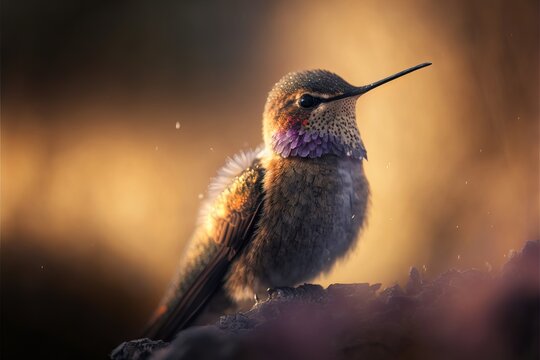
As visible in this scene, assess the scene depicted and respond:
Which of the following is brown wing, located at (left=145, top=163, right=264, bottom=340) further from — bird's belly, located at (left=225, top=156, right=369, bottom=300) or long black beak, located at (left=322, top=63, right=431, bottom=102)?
long black beak, located at (left=322, top=63, right=431, bottom=102)

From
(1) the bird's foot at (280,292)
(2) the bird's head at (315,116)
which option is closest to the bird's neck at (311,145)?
(2) the bird's head at (315,116)

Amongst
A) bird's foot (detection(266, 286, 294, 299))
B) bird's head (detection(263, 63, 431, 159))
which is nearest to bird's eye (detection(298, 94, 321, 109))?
bird's head (detection(263, 63, 431, 159))

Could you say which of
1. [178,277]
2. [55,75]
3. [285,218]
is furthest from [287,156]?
[55,75]

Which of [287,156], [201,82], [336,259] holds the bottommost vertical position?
[336,259]

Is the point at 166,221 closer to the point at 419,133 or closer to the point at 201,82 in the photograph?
the point at 201,82

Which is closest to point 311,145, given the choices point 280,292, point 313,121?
point 313,121

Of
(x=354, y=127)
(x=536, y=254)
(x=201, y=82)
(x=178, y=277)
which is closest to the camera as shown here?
(x=536, y=254)
